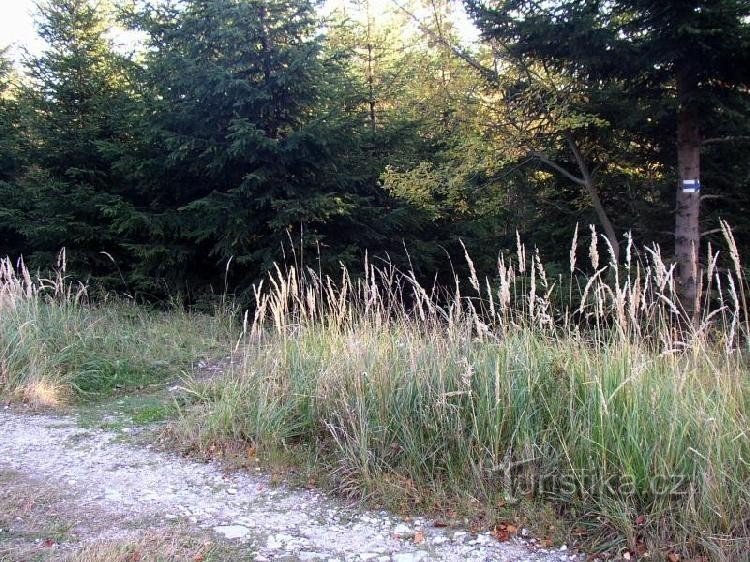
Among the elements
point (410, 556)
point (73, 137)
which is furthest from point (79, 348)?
point (73, 137)

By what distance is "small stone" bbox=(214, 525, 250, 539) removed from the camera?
3.01 meters

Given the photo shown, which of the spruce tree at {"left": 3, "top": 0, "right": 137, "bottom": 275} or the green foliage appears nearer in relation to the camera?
the green foliage

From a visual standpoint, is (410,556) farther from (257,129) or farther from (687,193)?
(257,129)

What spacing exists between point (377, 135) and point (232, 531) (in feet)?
29.7

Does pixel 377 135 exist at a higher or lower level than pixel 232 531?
higher

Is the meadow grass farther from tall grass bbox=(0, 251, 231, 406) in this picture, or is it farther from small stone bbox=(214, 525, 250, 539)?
tall grass bbox=(0, 251, 231, 406)

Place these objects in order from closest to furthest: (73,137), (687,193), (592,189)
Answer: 1. (687,193)
2. (592,189)
3. (73,137)

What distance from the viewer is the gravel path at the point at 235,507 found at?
2873mm

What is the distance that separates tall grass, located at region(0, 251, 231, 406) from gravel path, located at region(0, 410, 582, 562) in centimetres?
125

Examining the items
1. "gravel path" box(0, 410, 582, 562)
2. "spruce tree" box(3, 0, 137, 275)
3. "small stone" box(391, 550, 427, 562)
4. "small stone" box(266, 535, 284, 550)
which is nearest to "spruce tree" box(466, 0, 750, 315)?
"gravel path" box(0, 410, 582, 562)

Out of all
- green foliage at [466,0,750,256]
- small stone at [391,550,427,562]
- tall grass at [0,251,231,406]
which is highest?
green foliage at [466,0,750,256]

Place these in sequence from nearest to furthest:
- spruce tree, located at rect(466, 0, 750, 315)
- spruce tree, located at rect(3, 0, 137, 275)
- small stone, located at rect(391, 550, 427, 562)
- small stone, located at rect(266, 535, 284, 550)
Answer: small stone, located at rect(391, 550, 427, 562) → small stone, located at rect(266, 535, 284, 550) → spruce tree, located at rect(466, 0, 750, 315) → spruce tree, located at rect(3, 0, 137, 275)

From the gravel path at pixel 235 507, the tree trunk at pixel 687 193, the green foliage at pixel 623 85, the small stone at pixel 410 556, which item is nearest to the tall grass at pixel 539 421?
the gravel path at pixel 235 507

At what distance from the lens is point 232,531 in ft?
10.0
